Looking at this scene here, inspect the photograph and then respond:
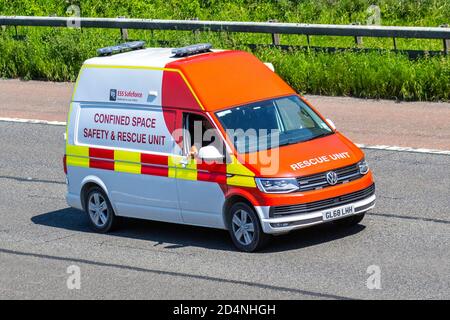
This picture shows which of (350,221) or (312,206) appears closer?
(312,206)

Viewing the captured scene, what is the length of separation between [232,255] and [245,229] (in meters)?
0.30

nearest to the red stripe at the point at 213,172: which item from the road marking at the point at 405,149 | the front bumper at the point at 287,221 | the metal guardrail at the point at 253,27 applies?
the front bumper at the point at 287,221

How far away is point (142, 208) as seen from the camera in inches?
546

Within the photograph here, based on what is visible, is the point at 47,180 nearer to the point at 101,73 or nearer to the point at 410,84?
the point at 101,73

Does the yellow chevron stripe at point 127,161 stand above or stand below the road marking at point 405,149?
above

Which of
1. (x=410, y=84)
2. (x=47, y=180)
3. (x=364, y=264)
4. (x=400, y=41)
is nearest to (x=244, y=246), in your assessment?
(x=364, y=264)

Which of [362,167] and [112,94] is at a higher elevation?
[112,94]

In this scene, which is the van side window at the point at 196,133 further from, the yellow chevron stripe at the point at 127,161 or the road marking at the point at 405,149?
the road marking at the point at 405,149

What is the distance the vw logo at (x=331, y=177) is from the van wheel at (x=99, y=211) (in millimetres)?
2843

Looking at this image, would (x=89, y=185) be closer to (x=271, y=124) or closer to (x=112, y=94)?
(x=112, y=94)

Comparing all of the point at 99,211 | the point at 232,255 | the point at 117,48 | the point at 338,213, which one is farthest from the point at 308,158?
the point at 117,48

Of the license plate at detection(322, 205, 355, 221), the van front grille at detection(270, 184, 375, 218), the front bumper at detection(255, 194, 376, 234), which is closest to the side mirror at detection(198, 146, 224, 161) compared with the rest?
the front bumper at detection(255, 194, 376, 234)

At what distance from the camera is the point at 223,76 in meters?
13.6

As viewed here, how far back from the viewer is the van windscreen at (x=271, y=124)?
518 inches
